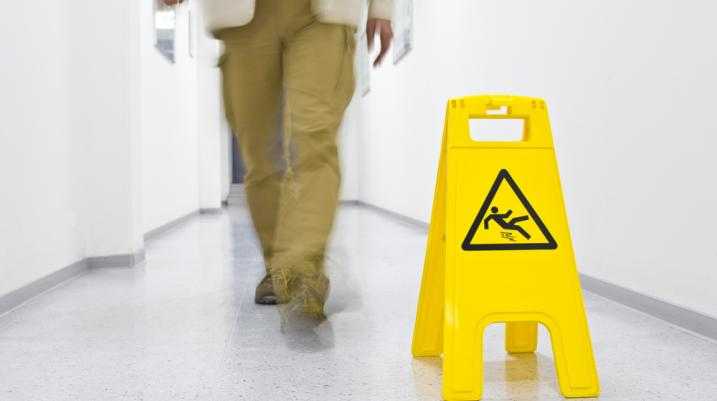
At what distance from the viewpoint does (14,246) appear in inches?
71.2

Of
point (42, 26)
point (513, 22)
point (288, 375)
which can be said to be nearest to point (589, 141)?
point (513, 22)

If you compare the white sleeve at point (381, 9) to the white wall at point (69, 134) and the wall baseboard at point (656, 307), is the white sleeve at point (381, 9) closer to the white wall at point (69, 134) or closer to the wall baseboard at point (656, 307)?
the white wall at point (69, 134)

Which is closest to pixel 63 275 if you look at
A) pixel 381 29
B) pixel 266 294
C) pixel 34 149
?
pixel 34 149

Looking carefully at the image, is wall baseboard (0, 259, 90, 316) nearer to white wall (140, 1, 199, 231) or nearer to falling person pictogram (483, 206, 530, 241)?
white wall (140, 1, 199, 231)

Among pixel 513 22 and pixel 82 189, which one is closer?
pixel 82 189

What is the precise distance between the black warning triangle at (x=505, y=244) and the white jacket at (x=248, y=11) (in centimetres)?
59

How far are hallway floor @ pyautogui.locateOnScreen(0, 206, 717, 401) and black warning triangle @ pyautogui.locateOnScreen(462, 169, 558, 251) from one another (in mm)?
251

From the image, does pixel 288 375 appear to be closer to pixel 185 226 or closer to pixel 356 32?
pixel 356 32

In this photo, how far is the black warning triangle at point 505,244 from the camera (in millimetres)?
1119

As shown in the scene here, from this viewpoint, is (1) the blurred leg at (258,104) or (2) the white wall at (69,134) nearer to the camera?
(1) the blurred leg at (258,104)

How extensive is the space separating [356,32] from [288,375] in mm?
858

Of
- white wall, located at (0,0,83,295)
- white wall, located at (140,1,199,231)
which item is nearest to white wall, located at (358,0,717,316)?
white wall, located at (0,0,83,295)

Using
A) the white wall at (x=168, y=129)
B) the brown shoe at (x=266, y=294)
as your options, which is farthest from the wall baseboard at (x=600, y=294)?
the white wall at (x=168, y=129)

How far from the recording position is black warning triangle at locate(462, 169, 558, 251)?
1.12 metres
